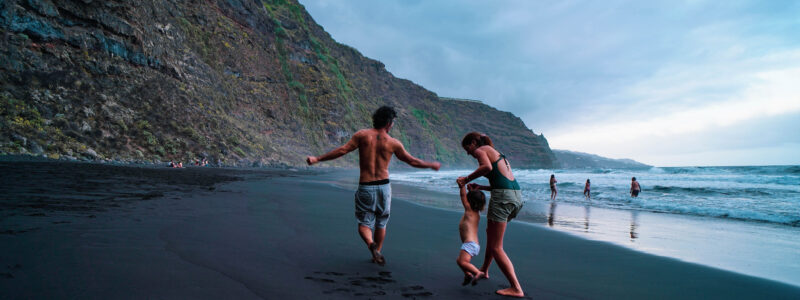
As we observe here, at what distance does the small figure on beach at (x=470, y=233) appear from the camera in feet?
9.97

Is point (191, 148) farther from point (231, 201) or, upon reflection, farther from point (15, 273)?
point (15, 273)

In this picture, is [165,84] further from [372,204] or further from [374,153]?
[372,204]

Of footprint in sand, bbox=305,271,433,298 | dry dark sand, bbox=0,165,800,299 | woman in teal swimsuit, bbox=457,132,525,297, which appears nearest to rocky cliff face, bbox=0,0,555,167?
dry dark sand, bbox=0,165,800,299

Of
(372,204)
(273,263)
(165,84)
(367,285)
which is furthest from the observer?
(165,84)

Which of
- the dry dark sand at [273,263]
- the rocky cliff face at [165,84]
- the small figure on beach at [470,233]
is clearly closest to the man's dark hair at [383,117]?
the small figure on beach at [470,233]

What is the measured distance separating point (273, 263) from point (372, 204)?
1.11 meters

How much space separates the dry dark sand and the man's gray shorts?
0.47 meters

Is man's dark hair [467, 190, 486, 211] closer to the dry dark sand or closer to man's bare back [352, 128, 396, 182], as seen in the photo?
the dry dark sand

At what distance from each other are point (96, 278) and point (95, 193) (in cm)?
570

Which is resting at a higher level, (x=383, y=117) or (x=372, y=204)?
(x=383, y=117)

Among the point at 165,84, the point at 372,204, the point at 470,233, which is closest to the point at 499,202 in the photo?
the point at 470,233

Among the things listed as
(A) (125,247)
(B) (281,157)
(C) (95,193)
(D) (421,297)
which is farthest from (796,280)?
(B) (281,157)

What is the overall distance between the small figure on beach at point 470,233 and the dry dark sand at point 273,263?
178mm

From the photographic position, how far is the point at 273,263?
3.37 m
